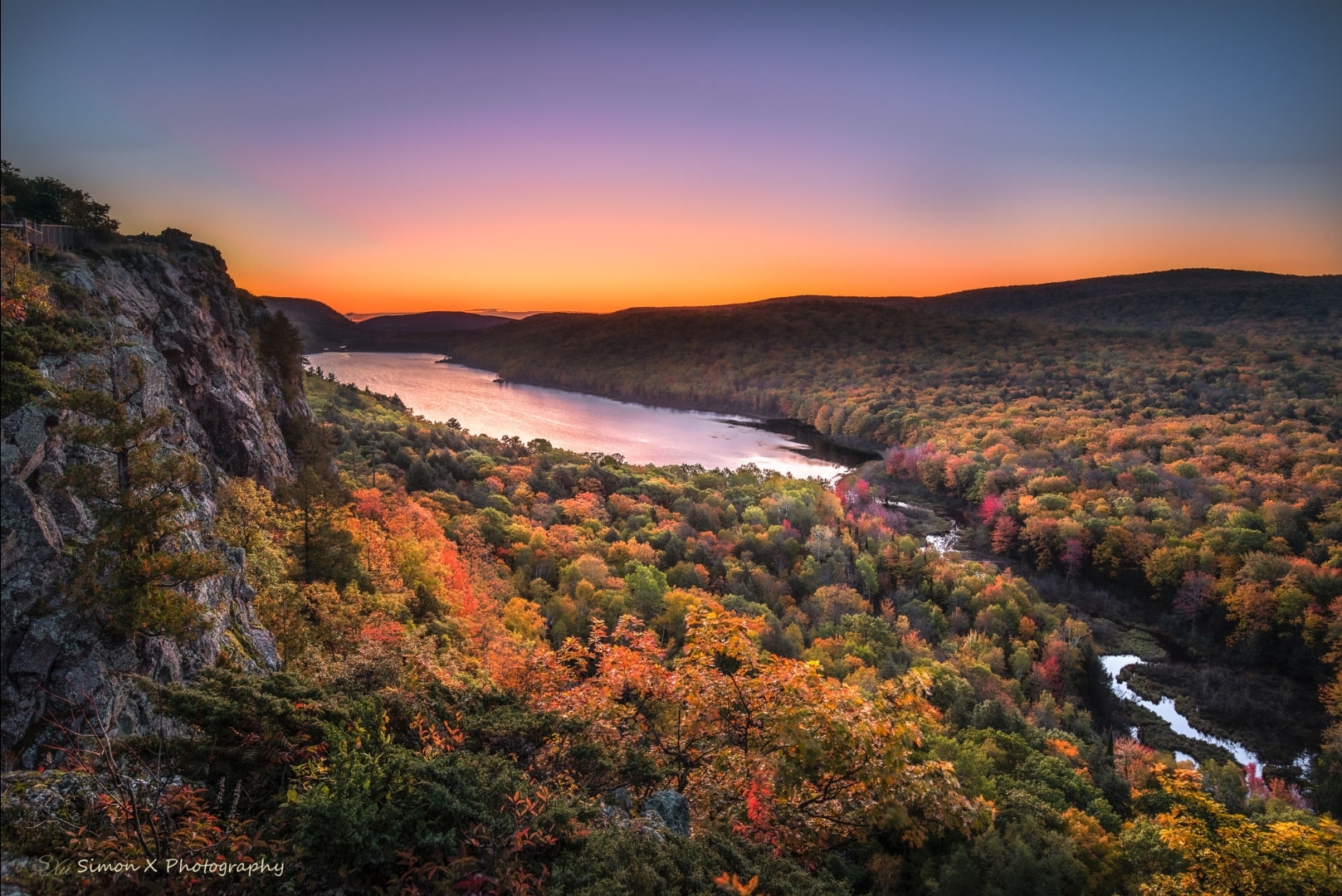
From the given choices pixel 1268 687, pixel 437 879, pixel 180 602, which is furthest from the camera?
pixel 1268 687

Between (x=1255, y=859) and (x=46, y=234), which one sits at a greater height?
(x=46, y=234)

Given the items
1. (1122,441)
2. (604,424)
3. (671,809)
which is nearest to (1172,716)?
(671,809)

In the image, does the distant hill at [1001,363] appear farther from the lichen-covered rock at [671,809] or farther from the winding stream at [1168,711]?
the lichen-covered rock at [671,809]

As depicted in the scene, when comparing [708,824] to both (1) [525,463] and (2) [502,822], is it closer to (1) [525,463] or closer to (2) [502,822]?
(2) [502,822]

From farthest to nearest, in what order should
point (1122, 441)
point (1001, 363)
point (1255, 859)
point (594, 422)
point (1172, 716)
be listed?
point (1001, 363) < point (594, 422) < point (1122, 441) < point (1172, 716) < point (1255, 859)

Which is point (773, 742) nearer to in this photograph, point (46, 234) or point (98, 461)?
point (98, 461)

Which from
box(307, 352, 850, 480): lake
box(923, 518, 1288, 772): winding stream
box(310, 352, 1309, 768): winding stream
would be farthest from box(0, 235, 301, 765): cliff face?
box(307, 352, 850, 480): lake

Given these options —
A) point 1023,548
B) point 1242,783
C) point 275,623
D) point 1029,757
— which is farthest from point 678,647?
point 1023,548
